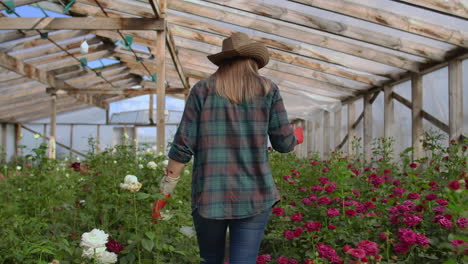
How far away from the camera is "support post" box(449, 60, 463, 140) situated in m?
4.92

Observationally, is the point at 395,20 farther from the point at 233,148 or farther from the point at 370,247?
the point at 370,247

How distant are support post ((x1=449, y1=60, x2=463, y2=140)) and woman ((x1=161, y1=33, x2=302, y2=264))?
4138mm

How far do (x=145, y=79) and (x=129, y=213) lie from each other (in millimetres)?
13475

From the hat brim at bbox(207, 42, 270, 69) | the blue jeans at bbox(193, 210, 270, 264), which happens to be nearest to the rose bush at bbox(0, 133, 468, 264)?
the blue jeans at bbox(193, 210, 270, 264)

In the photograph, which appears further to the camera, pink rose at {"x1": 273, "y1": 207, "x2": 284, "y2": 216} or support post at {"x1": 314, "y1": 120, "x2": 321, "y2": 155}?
support post at {"x1": 314, "y1": 120, "x2": 321, "y2": 155}

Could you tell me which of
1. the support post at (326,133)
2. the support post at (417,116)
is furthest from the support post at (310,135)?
the support post at (417,116)

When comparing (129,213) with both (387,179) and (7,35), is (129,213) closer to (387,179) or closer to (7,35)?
(387,179)

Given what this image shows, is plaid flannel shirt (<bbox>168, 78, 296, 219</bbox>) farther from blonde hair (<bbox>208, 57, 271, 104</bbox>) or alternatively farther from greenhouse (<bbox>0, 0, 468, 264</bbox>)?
greenhouse (<bbox>0, 0, 468, 264</bbox>)

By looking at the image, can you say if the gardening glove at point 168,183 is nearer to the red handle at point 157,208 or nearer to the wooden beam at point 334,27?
the red handle at point 157,208

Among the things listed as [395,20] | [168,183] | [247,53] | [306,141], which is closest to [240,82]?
[247,53]

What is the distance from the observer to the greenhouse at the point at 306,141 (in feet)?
5.94

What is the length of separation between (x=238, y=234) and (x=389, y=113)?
237 inches

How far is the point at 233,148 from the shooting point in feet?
4.98

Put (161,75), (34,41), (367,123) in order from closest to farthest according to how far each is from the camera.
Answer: (161,75)
(367,123)
(34,41)
